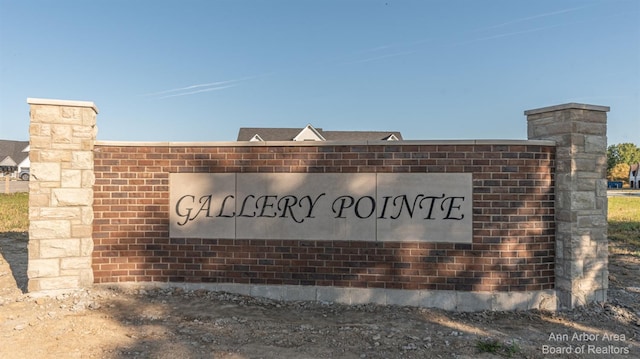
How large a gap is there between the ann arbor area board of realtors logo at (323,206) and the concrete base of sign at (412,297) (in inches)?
30.4

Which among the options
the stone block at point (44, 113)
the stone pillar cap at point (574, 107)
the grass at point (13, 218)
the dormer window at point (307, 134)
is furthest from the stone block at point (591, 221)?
the dormer window at point (307, 134)

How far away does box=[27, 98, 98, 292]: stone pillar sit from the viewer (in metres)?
5.77

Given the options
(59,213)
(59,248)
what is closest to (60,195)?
(59,213)

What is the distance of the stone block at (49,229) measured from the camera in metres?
5.76

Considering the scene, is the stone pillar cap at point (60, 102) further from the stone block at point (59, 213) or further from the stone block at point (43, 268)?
the stone block at point (43, 268)

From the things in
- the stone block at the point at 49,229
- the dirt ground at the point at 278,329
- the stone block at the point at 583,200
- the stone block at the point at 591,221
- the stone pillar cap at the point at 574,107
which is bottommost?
the dirt ground at the point at 278,329

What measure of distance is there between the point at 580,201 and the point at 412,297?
2.85 metres

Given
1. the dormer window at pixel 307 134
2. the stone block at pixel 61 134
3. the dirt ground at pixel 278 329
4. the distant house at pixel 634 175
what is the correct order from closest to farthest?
the dirt ground at pixel 278 329 → the stone block at pixel 61 134 → the dormer window at pixel 307 134 → the distant house at pixel 634 175

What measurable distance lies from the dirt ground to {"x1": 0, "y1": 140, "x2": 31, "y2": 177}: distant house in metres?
75.1

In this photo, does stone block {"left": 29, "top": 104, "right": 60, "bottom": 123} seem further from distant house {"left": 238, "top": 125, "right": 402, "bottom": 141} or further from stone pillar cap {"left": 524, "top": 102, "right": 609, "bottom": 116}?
distant house {"left": 238, "top": 125, "right": 402, "bottom": 141}

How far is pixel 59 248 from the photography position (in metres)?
5.84

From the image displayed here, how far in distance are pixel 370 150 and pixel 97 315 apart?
4401mm

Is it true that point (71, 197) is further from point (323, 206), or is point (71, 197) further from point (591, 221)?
point (591, 221)

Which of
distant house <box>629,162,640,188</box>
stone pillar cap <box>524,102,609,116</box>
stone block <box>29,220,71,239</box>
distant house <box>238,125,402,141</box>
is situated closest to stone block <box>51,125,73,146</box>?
stone block <box>29,220,71,239</box>
